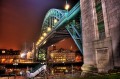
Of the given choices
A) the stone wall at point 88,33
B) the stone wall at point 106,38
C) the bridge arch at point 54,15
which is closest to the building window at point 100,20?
the stone wall at point 106,38

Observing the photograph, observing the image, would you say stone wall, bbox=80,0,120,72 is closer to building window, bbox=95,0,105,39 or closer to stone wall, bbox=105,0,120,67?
stone wall, bbox=105,0,120,67

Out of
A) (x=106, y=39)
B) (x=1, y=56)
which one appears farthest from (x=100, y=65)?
(x=1, y=56)

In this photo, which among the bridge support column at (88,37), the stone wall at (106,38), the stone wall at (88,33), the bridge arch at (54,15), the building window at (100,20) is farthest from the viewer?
the bridge arch at (54,15)

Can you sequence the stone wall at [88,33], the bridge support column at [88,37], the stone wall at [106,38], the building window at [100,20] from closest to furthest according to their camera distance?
the stone wall at [106,38] → the building window at [100,20] → the bridge support column at [88,37] → the stone wall at [88,33]

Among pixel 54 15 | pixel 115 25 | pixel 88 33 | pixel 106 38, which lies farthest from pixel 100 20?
pixel 54 15

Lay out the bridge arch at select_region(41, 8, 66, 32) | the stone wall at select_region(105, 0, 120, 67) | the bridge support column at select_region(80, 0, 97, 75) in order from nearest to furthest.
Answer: the stone wall at select_region(105, 0, 120, 67), the bridge support column at select_region(80, 0, 97, 75), the bridge arch at select_region(41, 8, 66, 32)

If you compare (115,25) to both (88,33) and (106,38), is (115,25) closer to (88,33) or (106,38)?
(106,38)

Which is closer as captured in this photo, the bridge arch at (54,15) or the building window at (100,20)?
the building window at (100,20)

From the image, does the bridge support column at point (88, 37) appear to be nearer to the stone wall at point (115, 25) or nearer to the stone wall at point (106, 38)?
the stone wall at point (106, 38)

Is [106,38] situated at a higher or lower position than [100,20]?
lower

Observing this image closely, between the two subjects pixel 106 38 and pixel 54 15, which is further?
pixel 54 15

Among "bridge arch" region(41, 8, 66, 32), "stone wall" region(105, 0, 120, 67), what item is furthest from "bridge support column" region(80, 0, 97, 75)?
"bridge arch" region(41, 8, 66, 32)

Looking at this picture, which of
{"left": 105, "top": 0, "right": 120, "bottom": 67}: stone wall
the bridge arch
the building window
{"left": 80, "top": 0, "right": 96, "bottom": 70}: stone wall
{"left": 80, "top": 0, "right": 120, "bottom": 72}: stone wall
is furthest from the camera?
the bridge arch

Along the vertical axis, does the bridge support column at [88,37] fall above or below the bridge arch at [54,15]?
below
